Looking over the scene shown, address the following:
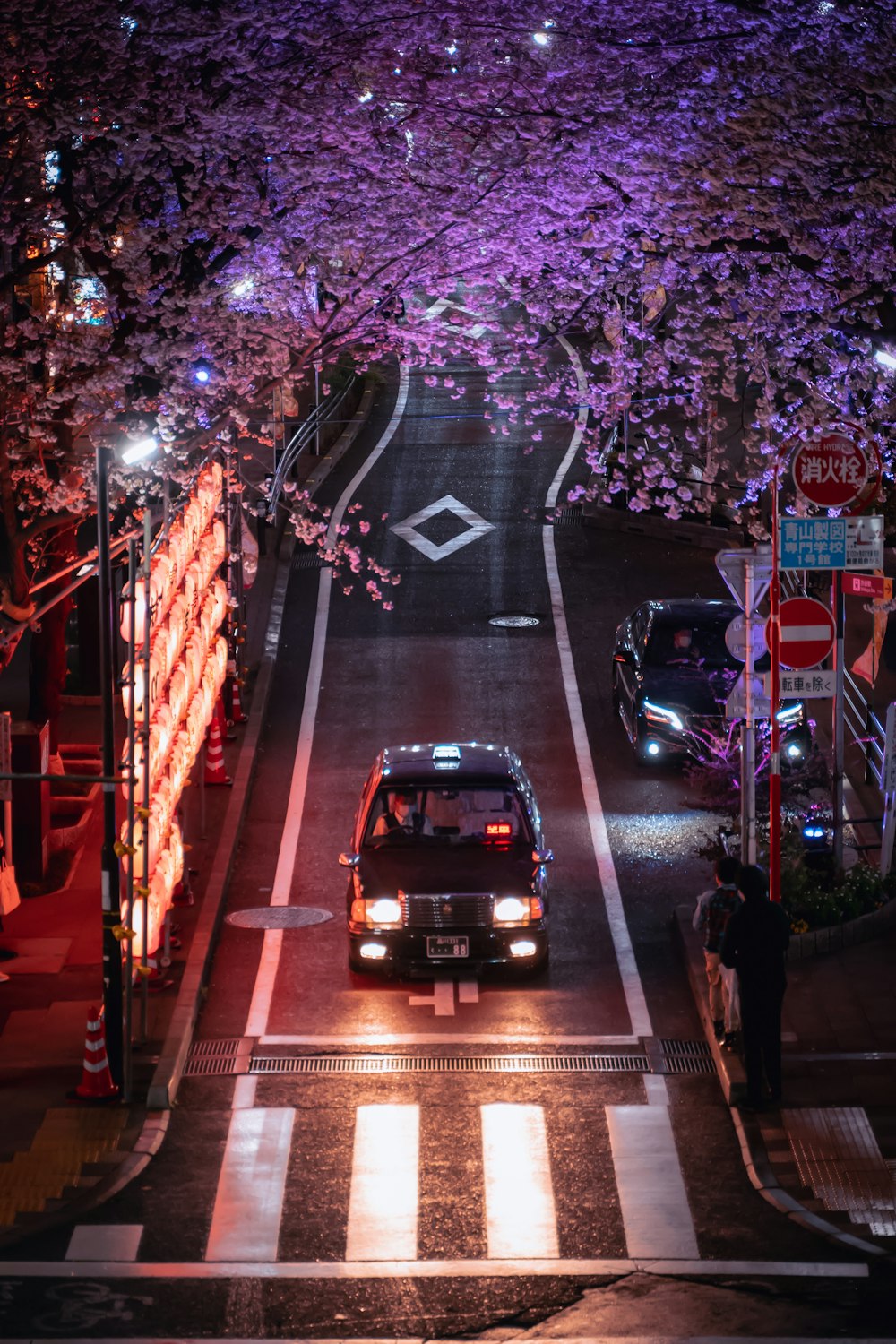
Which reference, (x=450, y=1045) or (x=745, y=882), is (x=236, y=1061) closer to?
(x=450, y=1045)

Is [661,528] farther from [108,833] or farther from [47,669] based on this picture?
[108,833]

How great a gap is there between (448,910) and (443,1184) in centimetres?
421

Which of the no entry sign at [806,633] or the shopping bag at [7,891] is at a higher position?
the no entry sign at [806,633]

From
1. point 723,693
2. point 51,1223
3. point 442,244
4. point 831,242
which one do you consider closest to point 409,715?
point 723,693

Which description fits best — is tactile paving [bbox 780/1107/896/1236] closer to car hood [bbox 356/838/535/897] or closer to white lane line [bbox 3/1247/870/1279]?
white lane line [bbox 3/1247/870/1279]

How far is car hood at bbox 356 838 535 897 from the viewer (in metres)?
16.9

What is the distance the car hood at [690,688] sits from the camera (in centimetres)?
2348

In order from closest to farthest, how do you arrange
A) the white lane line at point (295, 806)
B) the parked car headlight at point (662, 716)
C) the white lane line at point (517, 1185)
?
1. the white lane line at point (517, 1185)
2. the white lane line at point (295, 806)
3. the parked car headlight at point (662, 716)

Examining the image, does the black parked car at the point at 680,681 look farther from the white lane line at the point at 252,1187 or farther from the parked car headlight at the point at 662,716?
the white lane line at the point at 252,1187

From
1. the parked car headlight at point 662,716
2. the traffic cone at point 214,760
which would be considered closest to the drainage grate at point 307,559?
the traffic cone at point 214,760

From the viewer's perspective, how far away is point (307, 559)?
112 ft

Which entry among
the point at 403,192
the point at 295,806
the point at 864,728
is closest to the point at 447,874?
the point at 295,806

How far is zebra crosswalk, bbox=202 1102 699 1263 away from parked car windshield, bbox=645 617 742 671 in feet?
34.7

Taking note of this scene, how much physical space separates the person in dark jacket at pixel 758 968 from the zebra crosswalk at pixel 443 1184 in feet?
2.87
